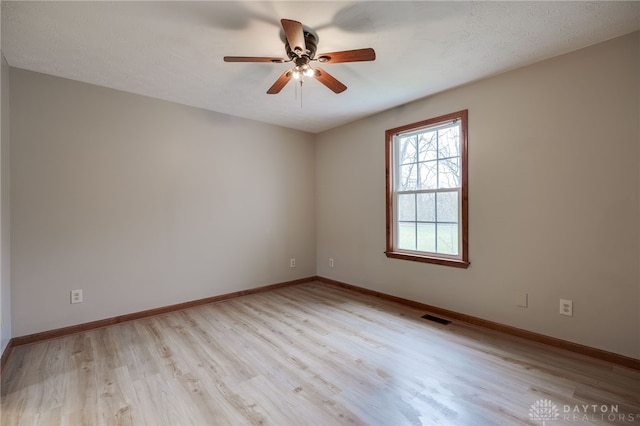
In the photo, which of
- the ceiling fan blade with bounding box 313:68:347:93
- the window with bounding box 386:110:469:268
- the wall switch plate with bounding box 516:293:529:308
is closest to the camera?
the ceiling fan blade with bounding box 313:68:347:93

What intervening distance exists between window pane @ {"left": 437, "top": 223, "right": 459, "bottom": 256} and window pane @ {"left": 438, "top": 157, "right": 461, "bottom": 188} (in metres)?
0.44

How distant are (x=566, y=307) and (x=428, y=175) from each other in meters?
1.73

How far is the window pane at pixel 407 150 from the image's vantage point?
344 cm

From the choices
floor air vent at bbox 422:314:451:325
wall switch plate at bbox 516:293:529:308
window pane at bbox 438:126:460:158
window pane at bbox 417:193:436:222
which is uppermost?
window pane at bbox 438:126:460:158

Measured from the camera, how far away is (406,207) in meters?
3.52

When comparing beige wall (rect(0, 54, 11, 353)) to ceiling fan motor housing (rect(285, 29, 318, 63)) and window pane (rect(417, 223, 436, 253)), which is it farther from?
window pane (rect(417, 223, 436, 253))

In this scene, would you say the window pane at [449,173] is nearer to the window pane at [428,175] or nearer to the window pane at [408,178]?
the window pane at [428,175]

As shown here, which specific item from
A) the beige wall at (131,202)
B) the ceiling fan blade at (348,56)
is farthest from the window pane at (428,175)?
the beige wall at (131,202)

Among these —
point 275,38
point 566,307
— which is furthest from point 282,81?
point 566,307

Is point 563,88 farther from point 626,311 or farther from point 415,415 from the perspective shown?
point 415,415

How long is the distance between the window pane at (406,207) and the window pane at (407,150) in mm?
436

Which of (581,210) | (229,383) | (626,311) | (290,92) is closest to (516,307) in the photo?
(626,311)

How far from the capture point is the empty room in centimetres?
179

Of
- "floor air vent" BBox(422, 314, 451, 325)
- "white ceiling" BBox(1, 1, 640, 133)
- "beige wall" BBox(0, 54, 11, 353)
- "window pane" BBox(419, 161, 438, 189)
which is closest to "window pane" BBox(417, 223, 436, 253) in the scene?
"window pane" BBox(419, 161, 438, 189)
